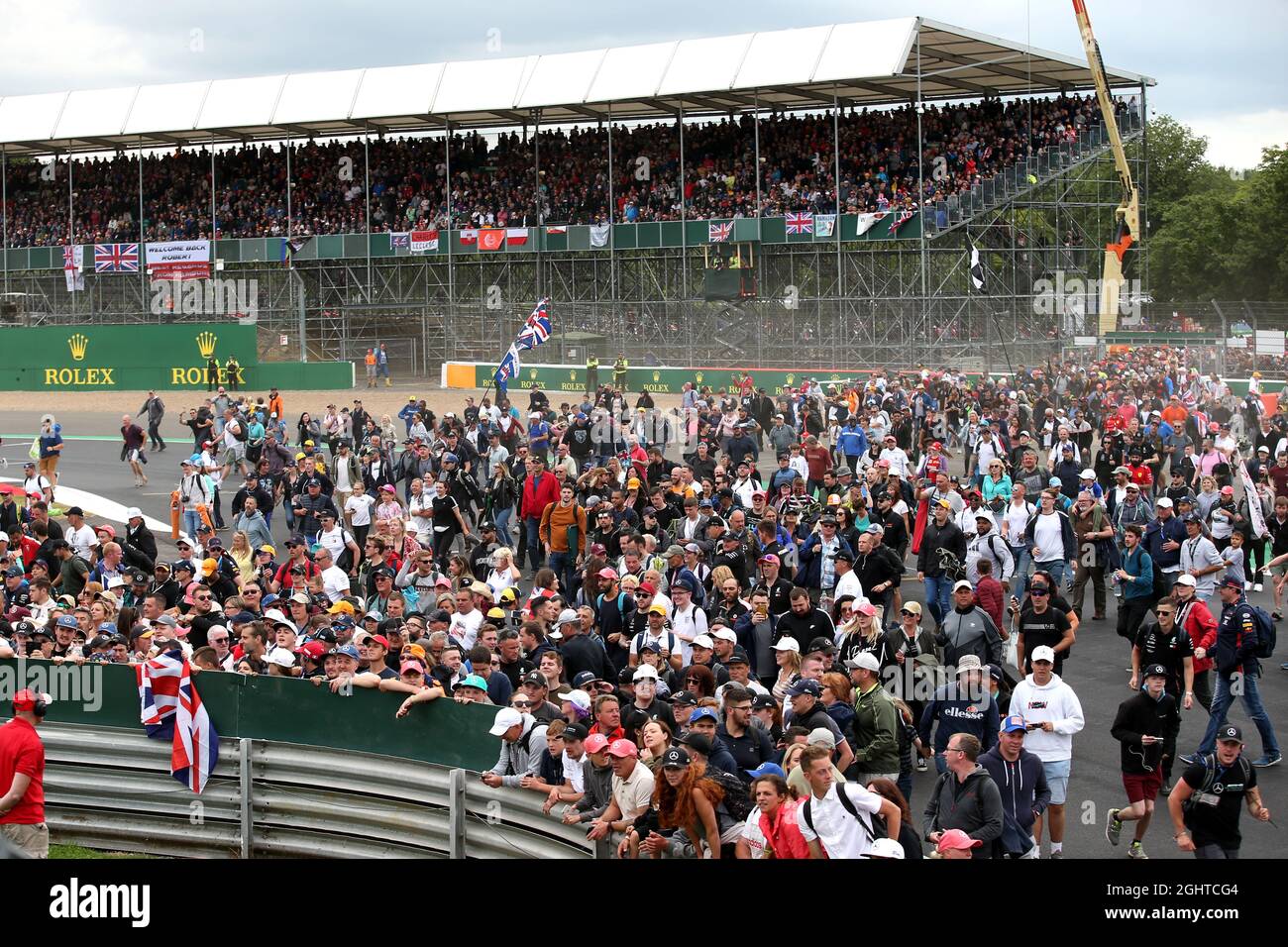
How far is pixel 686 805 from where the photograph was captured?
713cm

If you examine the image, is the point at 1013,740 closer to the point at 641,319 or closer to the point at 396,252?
the point at 641,319

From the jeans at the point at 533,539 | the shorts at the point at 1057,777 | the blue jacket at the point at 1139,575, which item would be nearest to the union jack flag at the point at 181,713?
the shorts at the point at 1057,777

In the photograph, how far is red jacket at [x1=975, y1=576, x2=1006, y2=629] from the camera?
38.9ft

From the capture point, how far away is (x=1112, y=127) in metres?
43.8

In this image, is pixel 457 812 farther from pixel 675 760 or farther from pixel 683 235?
pixel 683 235

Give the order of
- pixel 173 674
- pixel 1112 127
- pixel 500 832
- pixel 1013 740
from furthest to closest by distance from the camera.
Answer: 1. pixel 1112 127
2. pixel 173 674
3. pixel 500 832
4. pixel 1013 740

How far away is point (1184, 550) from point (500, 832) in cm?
792

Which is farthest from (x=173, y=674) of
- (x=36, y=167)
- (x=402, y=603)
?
(x=36, y=167)

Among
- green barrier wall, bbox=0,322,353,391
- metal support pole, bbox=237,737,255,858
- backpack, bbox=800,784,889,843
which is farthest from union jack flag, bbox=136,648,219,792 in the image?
green barrier wall, bbox=0,322,353,391

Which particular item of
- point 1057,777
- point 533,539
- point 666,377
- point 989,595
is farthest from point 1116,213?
point 1057,777

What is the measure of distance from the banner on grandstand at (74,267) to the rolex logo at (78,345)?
25.1 feet

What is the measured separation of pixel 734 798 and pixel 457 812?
2.17m

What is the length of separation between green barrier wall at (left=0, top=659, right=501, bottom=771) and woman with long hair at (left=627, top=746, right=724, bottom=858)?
5.91ft
